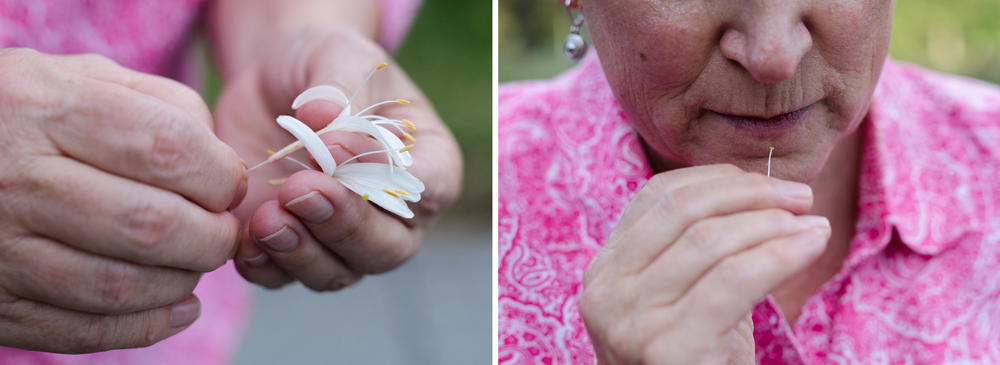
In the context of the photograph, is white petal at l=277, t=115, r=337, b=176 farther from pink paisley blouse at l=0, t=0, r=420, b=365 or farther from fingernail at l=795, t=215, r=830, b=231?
fingernail at l=795, t=215, r=830, b=231

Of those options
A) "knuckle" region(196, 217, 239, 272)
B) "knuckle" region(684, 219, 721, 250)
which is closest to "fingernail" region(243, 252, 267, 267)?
"knuckle" region(196, 217, 239, 272)

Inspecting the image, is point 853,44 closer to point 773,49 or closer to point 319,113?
point 773,49

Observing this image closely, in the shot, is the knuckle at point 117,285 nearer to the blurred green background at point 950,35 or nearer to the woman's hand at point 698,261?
the woman's hand at point 698,261

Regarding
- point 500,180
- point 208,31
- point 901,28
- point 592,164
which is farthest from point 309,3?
point 901,28

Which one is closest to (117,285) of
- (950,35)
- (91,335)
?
(91,335)

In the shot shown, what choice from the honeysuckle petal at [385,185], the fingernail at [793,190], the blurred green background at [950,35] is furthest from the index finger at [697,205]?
the blurred green background at [950,35]

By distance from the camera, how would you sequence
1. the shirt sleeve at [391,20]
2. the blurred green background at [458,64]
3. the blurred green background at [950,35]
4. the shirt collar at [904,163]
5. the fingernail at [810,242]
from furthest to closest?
the blurred green background at [458,64] < the blurred green background at [950,35] < the shirt sleeve at [391,20] < the shirt collar at [904,163] < the fingernail at [810,242]

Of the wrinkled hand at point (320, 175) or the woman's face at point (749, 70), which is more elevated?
the woman's face at point (749, 70)

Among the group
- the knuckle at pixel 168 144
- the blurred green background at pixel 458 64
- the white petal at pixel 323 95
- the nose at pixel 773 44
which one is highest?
the nose at pixel 773 44

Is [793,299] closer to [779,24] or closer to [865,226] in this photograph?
[865,226]
